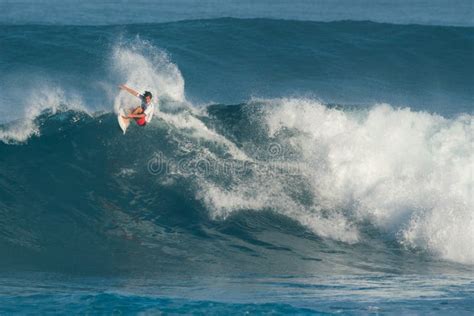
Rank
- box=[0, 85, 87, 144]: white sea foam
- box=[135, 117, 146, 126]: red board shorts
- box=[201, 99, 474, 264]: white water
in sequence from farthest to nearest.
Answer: box=[0, 85, 87, 144]: white sea foam < box=[135, 117, 146, 126]: red board shorts < box=[201, 99, 474, 264]: white water

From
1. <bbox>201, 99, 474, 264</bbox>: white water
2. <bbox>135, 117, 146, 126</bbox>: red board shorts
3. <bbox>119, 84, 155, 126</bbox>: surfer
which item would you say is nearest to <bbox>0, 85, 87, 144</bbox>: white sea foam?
<bbox>119, 84, 155, 126</bbox>: surfer

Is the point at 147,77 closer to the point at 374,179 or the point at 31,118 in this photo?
the point at 31,118

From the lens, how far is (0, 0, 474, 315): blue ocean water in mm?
12508

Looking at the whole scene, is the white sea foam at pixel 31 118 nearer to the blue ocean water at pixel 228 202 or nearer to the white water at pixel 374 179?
the blue ocean water at pixel 228 202

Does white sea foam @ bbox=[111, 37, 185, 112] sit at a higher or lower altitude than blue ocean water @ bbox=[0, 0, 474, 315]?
higher

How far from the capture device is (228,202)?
647 inches

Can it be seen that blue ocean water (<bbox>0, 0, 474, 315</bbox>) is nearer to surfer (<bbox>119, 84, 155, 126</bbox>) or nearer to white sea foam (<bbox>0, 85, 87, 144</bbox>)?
white sea foam (<bbox>0, 85, 87, 144</bbox>)

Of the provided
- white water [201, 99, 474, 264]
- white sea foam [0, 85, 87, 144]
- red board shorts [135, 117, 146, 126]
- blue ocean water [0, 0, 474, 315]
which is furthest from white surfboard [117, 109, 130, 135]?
white water [201, 99, 474, 264]

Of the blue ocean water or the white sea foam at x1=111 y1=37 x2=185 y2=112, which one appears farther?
the white sea foam at x1=111 y1=37 x2=185 y2=112

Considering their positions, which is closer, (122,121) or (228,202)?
(228,202)

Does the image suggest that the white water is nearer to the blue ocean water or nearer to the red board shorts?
the blue ocean water

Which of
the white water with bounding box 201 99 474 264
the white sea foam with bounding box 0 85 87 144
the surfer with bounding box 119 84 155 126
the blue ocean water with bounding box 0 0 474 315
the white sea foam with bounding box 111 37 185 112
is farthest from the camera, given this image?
the white sea foam with bounding box 111 37 185 112

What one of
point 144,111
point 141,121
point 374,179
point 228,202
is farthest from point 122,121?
point 374,179

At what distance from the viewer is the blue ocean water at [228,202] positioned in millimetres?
12508
